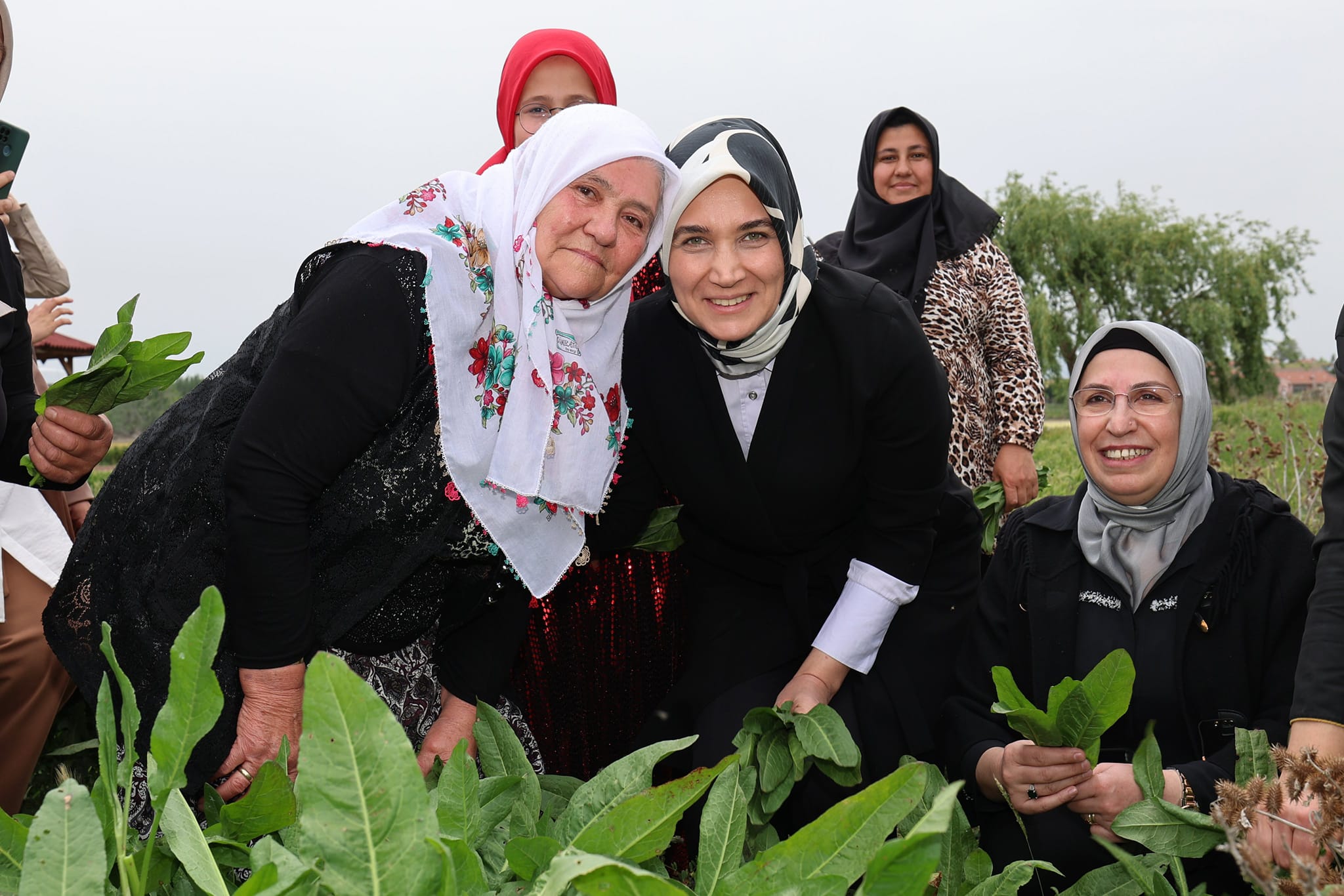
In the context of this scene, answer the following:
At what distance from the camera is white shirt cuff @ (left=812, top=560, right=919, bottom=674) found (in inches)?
98.1

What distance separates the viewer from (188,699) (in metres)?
0.99

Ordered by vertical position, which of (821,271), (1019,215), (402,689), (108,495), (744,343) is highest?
(1019,215)

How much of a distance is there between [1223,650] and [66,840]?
2.16m

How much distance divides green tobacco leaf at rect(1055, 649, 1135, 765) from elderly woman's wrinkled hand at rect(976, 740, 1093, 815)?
96 millimetres

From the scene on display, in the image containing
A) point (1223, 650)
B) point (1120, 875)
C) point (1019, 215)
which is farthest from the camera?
point (1019, 215)

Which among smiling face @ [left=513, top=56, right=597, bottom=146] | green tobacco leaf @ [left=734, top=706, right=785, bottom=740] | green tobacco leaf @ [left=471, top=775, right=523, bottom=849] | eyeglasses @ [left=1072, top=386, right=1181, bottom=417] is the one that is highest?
smiling face @ [left=513, top=56, right=597, bottom=146]

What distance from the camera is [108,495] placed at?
7.11 ft

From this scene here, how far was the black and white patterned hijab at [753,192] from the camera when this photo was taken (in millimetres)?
2256

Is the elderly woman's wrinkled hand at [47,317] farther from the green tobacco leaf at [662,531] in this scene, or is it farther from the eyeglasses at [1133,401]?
the eyeglasses at [1133,401]

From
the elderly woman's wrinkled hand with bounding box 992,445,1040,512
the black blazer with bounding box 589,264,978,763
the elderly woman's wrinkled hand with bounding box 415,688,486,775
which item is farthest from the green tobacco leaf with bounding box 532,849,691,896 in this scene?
the elderly woman's wrinkled hand with bounding box 992,445,1040,512

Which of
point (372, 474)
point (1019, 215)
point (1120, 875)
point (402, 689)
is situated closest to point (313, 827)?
point (1120, 875)

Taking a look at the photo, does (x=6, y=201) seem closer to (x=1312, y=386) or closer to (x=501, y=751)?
(x=501, y=751)

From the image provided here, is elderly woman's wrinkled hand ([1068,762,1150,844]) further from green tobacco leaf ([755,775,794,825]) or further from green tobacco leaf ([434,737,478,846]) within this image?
green tobacco leaf ([434,737,478,846])

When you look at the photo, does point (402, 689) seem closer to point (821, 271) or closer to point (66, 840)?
point (821, 271)
